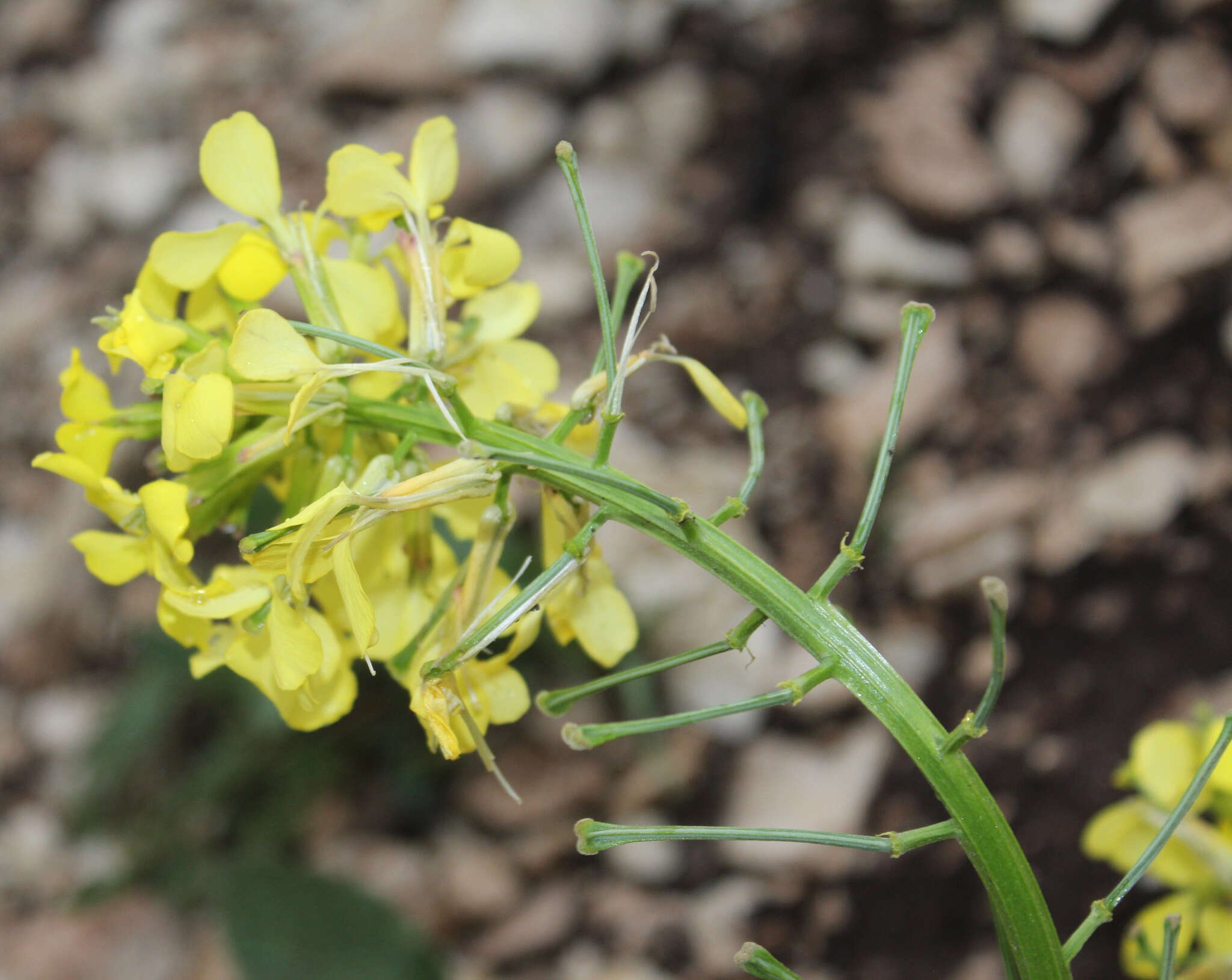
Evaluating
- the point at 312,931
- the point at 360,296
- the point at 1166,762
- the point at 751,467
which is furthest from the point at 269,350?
the point at 312,931

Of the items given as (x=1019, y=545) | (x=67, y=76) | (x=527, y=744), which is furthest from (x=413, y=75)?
(x=1019, y=545)

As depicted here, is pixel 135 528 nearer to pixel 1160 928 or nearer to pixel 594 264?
pixel 594 264

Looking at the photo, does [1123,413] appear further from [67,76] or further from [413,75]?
[67,76]

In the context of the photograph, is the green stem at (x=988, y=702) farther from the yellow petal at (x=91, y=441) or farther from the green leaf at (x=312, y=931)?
the green leaf at (x=312, y=931)

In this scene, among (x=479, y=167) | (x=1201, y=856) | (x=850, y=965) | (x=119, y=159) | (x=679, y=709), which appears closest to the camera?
(x=1201, y=856)

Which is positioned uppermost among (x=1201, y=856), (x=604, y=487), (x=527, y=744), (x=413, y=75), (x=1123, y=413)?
(x=604, y=487)
